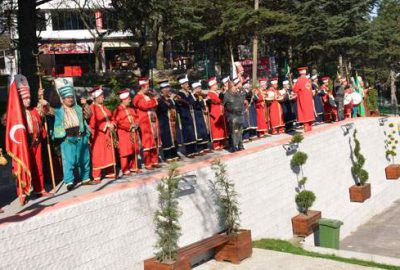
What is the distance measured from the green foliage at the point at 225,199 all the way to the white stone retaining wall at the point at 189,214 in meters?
0.14

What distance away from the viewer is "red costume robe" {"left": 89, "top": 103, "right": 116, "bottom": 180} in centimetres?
848

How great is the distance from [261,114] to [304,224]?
3.60 meters

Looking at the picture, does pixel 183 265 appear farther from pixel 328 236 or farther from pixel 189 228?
pixel 328 236

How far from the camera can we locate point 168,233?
22.4 ft

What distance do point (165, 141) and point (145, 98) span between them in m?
1.02

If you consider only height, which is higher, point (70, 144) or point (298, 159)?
point (70, 144)

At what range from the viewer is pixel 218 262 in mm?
7840

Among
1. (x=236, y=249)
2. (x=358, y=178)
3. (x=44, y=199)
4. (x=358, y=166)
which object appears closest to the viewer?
(x=44, y=199)

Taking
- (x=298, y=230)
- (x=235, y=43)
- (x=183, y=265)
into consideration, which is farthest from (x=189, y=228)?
(x=235, y=43)

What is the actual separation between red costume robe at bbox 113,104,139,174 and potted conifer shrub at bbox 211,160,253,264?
1.46 m

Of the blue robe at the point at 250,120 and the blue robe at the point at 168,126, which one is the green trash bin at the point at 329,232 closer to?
the blue robe at the point at 250,120

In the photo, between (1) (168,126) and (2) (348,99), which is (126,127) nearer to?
(1) (168,126)

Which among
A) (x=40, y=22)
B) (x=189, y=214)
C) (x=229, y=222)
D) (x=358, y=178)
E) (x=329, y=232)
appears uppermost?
(x=40, y=22)

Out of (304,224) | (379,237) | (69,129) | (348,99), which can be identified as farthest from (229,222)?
(348,99)
